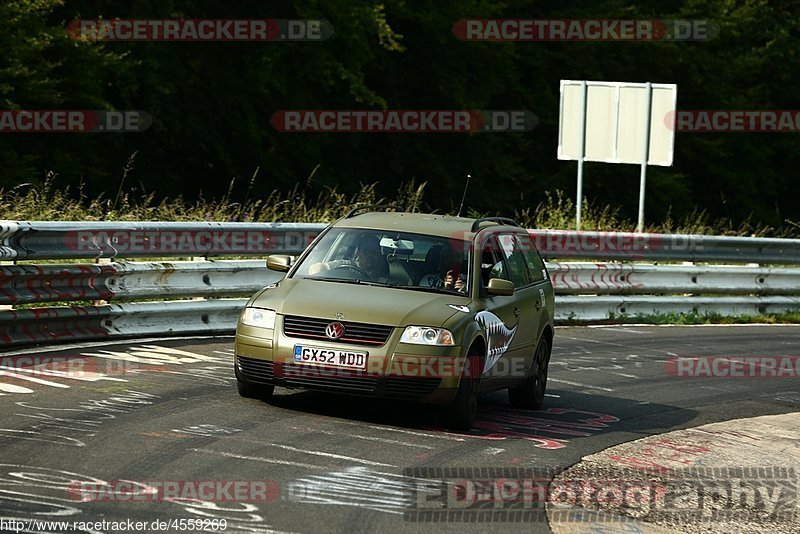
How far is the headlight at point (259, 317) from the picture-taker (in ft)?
35.0

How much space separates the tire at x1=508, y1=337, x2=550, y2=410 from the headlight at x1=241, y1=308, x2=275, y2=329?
2.65 metres

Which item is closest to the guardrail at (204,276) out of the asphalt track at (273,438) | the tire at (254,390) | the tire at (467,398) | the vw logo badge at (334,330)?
the asphalt track at (273,438)

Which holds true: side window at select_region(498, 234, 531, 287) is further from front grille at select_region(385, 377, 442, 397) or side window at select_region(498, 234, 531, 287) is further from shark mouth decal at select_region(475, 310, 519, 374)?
front grille at select_region(385, 377, 442, 397)

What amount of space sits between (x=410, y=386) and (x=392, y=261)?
1.49 m

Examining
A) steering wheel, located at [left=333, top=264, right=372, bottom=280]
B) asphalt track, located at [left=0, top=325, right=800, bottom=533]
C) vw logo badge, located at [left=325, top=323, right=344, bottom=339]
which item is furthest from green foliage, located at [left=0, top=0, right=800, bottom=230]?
vw logo badge, located at [left=325, top=323, right=344, bottom=339]

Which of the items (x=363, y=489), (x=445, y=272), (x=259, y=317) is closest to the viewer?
(x=363, y=489)

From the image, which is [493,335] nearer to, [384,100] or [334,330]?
[334,330]

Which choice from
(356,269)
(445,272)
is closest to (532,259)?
(445,272)

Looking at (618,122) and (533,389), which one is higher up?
(618,122)

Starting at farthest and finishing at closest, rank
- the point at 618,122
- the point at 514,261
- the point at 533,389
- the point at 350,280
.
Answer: the point at 618,122
the point at 514,261
the point at 533,389
the point at 350,280

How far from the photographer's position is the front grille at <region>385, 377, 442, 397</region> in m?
10.3

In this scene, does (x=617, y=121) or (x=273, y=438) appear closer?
(x=273, y=438)

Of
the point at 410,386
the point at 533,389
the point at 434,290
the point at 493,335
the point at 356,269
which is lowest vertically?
the point at 533,389

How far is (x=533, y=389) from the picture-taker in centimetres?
1241
